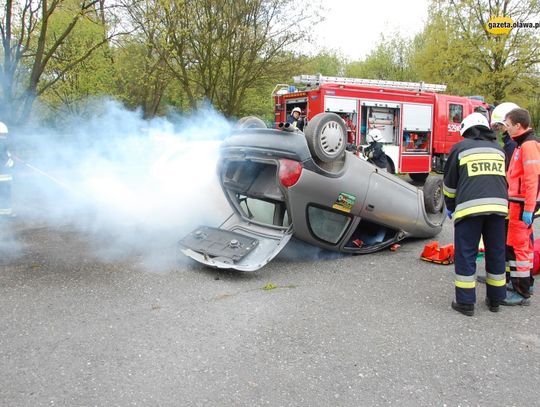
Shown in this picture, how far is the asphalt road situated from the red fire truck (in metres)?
6.95

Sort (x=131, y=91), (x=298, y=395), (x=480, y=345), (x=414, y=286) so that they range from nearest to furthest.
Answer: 1. (x=298, y=395)
2. (x=480, y=345)
3. (x=414, y=286)
4. (x=131, y=91)

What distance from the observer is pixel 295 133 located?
14.6ft

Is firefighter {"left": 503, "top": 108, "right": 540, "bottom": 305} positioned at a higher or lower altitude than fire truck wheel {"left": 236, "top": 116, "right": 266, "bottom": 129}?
lower

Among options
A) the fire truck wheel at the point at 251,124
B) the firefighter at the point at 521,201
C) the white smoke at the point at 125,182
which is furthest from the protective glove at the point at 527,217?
the white smoke at the point at 125,182

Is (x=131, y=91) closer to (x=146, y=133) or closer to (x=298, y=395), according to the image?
(x=146, y=133)

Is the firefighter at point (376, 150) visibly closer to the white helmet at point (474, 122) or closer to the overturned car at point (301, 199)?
the overturned car at point (301, 199)

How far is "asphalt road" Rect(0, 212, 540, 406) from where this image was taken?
2.51 m

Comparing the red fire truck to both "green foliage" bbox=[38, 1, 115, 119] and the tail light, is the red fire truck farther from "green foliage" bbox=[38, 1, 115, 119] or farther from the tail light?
"green foliage" bbox=[38, 1, 115, 119]

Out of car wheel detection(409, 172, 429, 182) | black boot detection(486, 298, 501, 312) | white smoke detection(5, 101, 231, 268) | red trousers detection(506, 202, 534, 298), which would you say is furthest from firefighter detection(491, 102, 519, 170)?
car wheel detection(409, 172, 429, 182)

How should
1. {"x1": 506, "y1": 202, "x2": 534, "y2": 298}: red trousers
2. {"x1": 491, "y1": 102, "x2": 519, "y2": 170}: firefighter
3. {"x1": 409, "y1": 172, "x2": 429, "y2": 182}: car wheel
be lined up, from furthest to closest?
{"x1": 409, "y1": 172, "x2": 429, "y2": 182}: car wheel → {"x1": 491, "y1": 102, "x2": 519, "y2": 170}: firefighter → {"x1": 506, "y1": 202, "x2": 534, "y2": 298}: red trousers

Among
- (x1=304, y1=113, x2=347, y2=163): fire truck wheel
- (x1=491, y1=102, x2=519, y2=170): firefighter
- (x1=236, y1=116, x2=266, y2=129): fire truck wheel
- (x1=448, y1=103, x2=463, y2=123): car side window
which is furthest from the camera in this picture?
(x1=448, y1=103, x2=463, y2=123): car side window

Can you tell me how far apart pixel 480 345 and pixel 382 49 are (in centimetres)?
3371

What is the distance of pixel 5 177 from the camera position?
6551 mm

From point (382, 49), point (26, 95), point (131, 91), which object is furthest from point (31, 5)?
point (382, 49)
